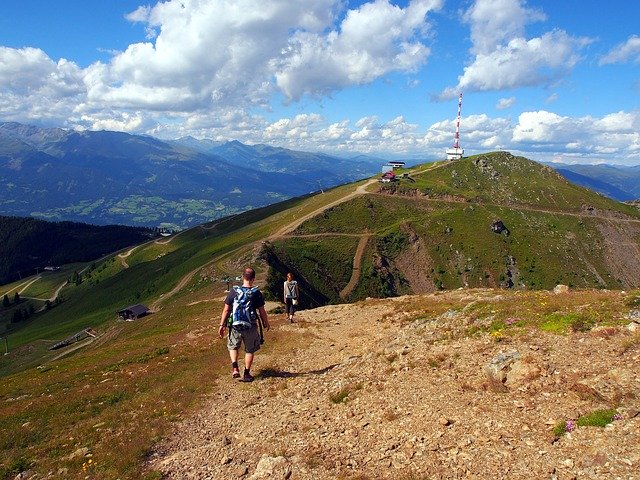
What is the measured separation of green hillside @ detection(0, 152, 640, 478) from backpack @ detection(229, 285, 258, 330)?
12.4ft

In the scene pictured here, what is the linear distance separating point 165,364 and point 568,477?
22.2m

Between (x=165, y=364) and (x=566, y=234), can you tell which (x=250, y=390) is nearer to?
(x=165, y=364)

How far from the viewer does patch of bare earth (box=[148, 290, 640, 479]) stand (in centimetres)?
1030

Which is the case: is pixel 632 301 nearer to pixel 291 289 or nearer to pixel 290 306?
pixel 291 289

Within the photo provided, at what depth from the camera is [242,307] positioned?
56.7 ft

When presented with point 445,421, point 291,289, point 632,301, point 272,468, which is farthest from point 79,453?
point 632,301

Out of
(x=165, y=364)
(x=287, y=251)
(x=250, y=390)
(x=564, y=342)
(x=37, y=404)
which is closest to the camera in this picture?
(x=564, y=342)

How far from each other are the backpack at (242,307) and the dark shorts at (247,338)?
1.06ft

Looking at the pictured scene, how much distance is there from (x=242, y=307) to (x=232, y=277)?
79.0 m

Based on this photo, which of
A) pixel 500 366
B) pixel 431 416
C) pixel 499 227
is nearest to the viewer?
pixel 431 416

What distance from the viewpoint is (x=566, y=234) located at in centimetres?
17450

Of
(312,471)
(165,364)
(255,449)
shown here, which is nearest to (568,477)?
(312,471)

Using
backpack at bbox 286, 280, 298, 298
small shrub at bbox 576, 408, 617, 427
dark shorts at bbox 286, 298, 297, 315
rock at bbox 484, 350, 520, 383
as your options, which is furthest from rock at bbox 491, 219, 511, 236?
small shrub at bbox 576, 408, 617, 427

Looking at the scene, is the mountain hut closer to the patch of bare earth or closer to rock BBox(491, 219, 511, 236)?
the patch of bare earth
